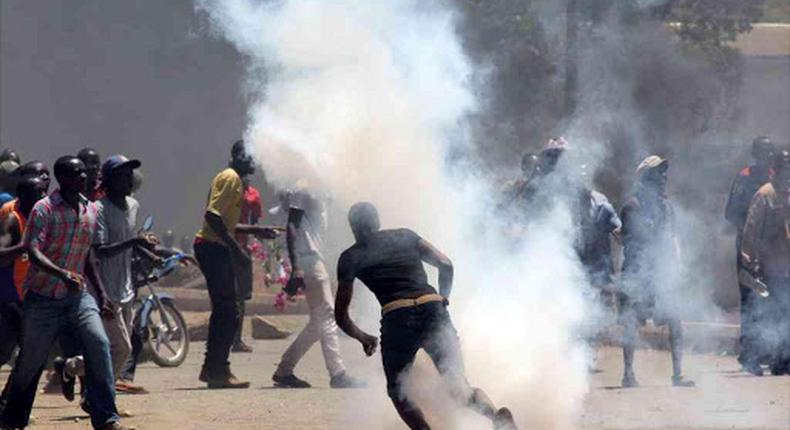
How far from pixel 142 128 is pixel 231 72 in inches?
97.0

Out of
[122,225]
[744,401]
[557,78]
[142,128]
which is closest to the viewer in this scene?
[122,225]

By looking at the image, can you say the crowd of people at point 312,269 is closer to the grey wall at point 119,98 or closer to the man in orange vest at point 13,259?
the man in orange vest at point 13,259

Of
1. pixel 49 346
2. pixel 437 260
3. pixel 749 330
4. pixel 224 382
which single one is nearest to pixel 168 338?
pixel 224 382

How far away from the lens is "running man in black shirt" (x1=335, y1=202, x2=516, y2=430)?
903 centimetres

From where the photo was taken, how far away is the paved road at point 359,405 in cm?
1054

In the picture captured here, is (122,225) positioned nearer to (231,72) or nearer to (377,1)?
(377,1)

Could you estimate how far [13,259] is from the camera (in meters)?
10.2

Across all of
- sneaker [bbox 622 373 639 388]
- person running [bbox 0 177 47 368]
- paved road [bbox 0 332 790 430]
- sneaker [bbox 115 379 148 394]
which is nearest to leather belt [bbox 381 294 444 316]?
paved road [bbox 0 332 790 430]

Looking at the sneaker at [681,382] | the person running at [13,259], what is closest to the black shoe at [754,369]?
the sneaker at [681,382]

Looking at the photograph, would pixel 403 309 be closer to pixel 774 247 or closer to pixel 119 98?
pixel 774 247

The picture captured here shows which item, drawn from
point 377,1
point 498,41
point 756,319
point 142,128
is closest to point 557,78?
point 498,41

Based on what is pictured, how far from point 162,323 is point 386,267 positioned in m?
6.21

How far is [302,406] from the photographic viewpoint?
11.5 meters

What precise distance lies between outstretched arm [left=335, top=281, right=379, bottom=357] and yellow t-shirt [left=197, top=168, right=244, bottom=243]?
3558 mm
